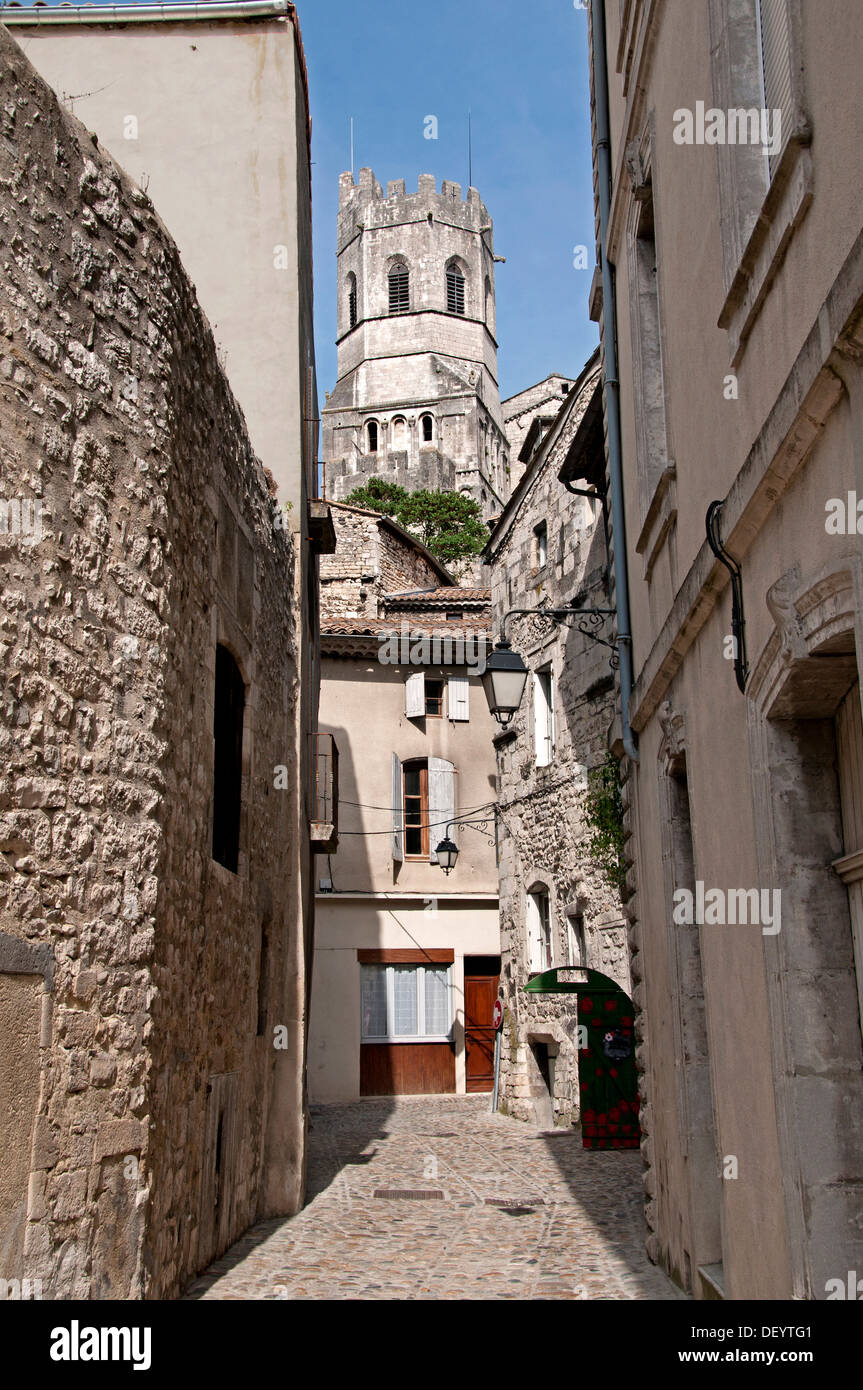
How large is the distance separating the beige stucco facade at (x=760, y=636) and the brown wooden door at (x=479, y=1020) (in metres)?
14.2

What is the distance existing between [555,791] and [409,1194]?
21.4 ft

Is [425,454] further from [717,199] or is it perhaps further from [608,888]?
[717,199]

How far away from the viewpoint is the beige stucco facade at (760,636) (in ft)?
11.2

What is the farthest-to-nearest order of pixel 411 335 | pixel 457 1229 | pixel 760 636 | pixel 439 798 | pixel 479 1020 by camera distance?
pixel 411 335, pixel 439 798, pixel 479 1020, pixel 457 1229, pixel 760 636

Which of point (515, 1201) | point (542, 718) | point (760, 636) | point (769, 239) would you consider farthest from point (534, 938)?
point (769, 239)

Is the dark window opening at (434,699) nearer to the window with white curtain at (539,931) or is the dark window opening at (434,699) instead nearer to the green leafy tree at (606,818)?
the window with white curtain at (539,931)

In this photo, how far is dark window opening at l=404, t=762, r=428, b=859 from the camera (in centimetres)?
2186

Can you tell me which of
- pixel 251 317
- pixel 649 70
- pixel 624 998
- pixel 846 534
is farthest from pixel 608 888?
pixel 846 534

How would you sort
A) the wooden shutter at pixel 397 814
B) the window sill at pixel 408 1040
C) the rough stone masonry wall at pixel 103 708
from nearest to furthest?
the rough stone masonry wall at pixel 103 708 < the window sill at pixel 408 1040 < the wooden shutter at pixel 397 814

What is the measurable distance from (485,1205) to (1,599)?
22.7ft

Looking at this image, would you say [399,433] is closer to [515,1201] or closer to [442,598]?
[442,598]

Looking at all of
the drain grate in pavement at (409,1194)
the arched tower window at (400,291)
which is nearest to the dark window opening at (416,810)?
the drain grate in pavement at (409,1194)

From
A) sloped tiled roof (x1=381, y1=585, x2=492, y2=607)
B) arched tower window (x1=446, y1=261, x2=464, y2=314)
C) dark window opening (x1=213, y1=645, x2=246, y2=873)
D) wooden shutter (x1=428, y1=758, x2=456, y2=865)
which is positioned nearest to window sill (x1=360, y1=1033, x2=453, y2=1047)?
wooden shutter (x1=428, y1=758, x2=456, y2=865)

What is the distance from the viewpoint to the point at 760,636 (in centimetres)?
426
